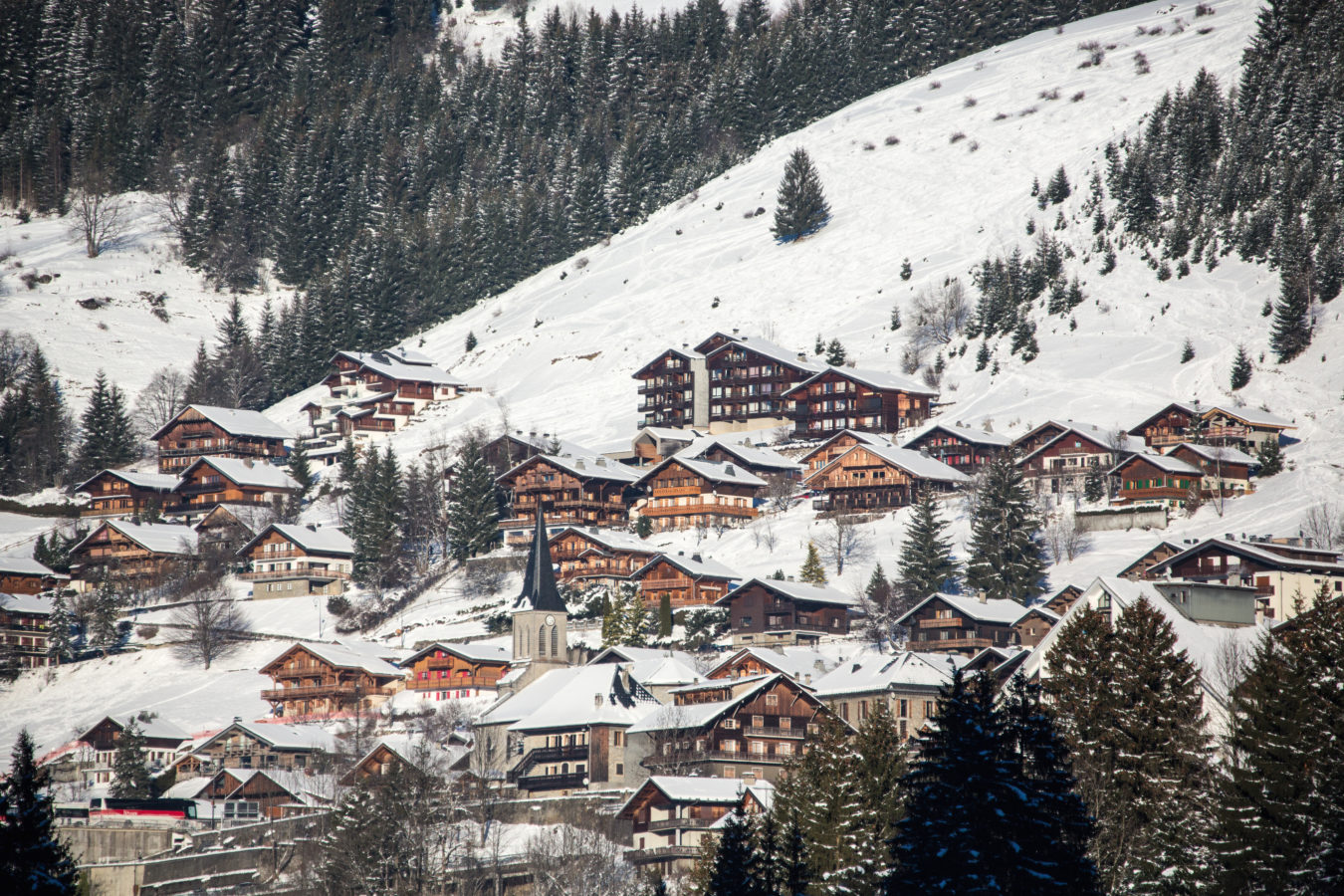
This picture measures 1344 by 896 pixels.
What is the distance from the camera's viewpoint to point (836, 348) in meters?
118

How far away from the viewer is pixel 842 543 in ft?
284

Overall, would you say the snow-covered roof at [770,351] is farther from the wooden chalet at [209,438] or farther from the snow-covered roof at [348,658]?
the snow-covered roof at [348,658]

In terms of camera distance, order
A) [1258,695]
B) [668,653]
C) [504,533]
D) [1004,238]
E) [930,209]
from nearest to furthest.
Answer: [1258,695] < [668,653] < [504,533] < [1004,238] < [930,209]

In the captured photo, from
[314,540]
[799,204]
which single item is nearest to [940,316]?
[799,204]

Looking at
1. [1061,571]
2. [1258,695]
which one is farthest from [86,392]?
[1258,695]

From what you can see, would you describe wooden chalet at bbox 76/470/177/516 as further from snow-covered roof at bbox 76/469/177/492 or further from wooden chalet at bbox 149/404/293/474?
wooden chalet at bbox 149/404/293/474

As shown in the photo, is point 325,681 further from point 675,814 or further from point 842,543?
point 842,543

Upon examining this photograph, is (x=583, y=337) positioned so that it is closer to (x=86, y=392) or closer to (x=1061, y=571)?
(x=86, y=392)

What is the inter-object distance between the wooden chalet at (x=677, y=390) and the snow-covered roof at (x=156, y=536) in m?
34.3

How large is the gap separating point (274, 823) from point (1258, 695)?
129ft

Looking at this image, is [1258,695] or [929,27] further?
[929,27]

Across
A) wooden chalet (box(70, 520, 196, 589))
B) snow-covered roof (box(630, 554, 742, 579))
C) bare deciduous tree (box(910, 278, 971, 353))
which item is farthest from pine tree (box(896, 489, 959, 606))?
wooden chalet (box(70, 520, 196, 589))

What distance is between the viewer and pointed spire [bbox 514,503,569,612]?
7806 centimetres

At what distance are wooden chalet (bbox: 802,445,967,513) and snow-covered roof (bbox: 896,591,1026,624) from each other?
62.6 feet
